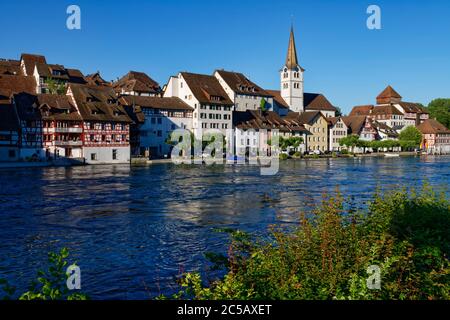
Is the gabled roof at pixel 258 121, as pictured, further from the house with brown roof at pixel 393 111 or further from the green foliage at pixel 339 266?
the green foliage at pixel 339 266

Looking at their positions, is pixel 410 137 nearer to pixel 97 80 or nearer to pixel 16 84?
pixel 97 80

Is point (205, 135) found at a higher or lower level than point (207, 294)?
higher

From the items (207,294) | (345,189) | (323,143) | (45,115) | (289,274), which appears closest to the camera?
(207,294)

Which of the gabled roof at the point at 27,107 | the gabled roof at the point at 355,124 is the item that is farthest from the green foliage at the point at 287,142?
the gabled roof at the point at 27,107

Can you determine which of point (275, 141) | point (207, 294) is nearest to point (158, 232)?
point (207, 294)

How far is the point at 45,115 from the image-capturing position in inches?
2562

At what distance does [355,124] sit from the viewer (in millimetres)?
129750

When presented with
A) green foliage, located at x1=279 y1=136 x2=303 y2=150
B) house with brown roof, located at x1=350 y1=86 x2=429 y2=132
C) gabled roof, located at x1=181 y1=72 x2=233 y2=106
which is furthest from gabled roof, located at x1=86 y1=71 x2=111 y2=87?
house with brown roof, located at x1=350 y1=86 x2=429 y2=132

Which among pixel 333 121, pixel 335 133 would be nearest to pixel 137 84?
pixel 333 121

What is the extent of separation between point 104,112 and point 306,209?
52.3m

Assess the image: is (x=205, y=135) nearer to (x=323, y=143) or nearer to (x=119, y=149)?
(x=119, y=149)

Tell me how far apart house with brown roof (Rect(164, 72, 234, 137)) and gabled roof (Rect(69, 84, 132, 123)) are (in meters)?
18.0

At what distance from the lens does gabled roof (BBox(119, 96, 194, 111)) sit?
81.4 metres

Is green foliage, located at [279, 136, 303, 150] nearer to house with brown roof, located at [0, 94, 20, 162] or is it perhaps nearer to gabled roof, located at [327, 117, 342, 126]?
gabled roof, located at [327, 117, 342, 126]
